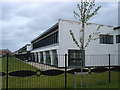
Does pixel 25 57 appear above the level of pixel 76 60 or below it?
above

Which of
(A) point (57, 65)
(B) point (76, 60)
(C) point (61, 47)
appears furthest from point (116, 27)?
(A) point (57, 65)

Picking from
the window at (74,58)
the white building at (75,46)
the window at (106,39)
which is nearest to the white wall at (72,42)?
the white building at (75,46)

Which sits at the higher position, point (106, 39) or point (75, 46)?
point (106, 39)

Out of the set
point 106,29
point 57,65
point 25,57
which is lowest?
point 57,65

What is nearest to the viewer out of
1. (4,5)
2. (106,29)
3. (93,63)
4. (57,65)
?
(4,5)

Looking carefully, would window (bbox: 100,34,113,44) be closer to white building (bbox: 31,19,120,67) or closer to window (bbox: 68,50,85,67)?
white building (bbox: 31,19,120,67)

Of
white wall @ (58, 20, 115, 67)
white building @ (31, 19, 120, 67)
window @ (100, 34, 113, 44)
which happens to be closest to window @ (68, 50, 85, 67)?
white building @ (31, 19, 120, 67)

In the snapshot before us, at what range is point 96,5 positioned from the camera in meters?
7.06

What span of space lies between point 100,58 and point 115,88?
12790 mm

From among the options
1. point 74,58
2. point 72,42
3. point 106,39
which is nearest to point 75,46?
point 72,42

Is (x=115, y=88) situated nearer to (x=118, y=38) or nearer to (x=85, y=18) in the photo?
(x=85, y=18)

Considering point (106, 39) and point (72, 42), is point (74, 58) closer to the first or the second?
point (72, 42)

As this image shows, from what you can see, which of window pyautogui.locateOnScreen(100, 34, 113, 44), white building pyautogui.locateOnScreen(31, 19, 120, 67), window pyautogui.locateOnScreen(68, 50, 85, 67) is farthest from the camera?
window pyautogui.locateOnScreen(100, 34, 113, 44)

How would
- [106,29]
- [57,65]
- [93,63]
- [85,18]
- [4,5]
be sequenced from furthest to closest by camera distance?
[106,29]
[93,63]
[57,65]
[4,5]
[85,18]
